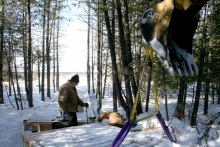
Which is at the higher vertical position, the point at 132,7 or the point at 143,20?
the point at 132,7

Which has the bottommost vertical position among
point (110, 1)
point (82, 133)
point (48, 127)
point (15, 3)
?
point (48, 127)

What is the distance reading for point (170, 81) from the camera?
771cm

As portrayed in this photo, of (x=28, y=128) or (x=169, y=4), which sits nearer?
(x=169, y=4)

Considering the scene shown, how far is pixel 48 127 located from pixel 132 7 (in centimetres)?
643

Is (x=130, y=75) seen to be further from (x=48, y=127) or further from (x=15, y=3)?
(x=15, y=3)

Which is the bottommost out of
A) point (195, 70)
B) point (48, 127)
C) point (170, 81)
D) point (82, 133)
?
point (48, 127)

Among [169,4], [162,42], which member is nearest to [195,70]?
[162,42]

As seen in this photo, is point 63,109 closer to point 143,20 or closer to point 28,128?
point 28,128

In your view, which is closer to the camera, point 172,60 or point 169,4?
point 169,4

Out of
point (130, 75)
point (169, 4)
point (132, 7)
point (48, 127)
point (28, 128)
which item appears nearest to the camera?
point (169, 4)

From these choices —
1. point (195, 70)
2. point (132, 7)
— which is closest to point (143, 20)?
point (195, 70)

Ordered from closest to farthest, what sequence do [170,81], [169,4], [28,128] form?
[169,4], [28,128], [170,81]

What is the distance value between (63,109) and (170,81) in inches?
163

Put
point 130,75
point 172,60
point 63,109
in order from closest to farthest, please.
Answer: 1. point 172,60
2. point 63,109
3. point 130,75
